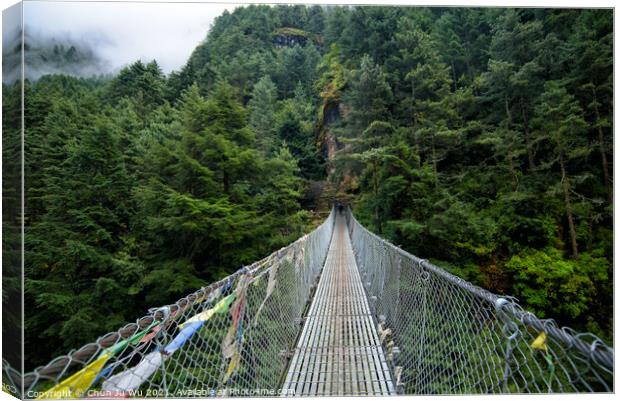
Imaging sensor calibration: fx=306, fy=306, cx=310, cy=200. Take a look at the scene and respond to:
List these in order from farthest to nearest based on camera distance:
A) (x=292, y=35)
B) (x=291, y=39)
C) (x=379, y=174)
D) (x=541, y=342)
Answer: (x=291, y=39)
(x=292, y=35)
(x=379, y=174)
(x=541, y=342)

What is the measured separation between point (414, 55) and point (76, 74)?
6.13m

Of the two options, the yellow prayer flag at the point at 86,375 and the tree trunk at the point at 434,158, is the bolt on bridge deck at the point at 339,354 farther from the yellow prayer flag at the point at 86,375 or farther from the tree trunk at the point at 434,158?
the tree trunk at the point at 434,158

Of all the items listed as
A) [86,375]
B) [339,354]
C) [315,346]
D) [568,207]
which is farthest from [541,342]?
[568,207]

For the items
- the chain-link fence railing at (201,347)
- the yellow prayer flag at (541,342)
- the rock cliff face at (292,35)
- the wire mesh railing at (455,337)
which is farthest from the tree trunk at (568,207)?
the rock cliff face at (292,35)

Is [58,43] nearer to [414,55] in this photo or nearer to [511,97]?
[511,97]

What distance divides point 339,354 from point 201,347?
0.82 m

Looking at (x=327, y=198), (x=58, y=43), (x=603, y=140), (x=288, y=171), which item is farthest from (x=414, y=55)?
(x=58, y=43)

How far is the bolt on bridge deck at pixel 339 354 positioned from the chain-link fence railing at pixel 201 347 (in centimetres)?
10

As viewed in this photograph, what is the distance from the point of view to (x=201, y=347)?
1154 mm

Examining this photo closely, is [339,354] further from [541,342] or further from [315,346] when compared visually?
[541,342]

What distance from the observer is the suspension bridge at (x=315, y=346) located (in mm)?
729

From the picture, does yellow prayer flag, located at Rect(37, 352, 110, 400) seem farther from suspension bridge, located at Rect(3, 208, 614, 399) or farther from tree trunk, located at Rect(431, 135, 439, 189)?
tree trunk, located at Rect(431, 135, 439, 189)

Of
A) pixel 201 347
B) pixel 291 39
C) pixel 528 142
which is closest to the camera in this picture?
pixel 201 347

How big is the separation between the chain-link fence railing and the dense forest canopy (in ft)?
8.14
